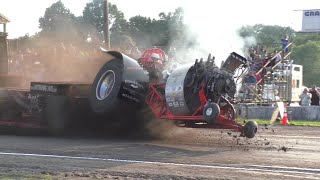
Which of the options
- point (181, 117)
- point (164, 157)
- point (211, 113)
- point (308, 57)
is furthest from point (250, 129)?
point (308, 57)

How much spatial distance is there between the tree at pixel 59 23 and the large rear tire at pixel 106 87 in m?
7.82

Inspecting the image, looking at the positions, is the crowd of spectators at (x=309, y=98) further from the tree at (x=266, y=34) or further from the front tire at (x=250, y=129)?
the front tire at (x=250, y=129)

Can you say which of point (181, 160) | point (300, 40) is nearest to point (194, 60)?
point (181, 160)

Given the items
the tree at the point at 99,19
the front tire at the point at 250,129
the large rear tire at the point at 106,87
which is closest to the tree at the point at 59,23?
the tree at the point at 99,19

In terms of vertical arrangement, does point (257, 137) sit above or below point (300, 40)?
below

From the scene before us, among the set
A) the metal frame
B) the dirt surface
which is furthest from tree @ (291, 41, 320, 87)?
the metal frame

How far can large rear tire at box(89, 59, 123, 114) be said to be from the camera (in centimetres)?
986

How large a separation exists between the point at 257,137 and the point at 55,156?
14.3 ft

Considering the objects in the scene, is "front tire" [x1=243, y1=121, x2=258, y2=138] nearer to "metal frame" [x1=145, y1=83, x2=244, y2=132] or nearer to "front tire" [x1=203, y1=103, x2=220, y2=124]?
"metal frame" [x1=145, y1=83, x2=244, y2=132]

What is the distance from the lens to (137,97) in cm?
984

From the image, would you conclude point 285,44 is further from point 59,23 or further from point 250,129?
point 250,129

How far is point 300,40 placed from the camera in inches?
3105

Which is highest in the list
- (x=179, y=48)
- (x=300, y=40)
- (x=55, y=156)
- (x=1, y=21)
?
(x=300, y=40)

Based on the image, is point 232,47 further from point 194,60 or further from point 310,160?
point 310,160
